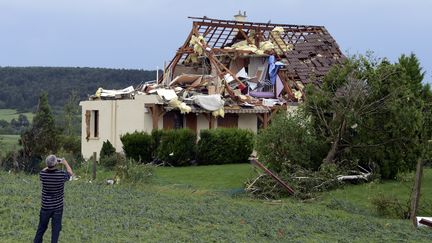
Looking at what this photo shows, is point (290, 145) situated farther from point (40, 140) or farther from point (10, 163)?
point (40, 140)

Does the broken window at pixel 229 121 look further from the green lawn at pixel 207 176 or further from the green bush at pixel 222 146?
the green lawn at pixel 207 176

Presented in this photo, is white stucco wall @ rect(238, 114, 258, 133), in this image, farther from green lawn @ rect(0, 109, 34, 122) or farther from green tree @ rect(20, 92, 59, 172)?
green lawn @ rect(0, 109, 34, 122)

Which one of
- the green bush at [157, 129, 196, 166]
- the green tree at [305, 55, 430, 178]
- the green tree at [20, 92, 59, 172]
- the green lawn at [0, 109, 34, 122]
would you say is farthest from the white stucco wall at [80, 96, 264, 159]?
the green lawn at [0, 109, 34, 122]

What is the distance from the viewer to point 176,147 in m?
36.2

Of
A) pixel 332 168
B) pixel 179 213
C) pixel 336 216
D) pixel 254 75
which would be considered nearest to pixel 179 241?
pixel 179 213

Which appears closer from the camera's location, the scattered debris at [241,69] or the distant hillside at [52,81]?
the scattered debris at [241,69]

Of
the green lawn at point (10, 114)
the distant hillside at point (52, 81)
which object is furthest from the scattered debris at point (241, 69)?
the green lawn at point (10, 114)

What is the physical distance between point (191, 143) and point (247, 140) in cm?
268

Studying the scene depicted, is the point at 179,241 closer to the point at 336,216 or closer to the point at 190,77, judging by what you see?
the point at 336,216

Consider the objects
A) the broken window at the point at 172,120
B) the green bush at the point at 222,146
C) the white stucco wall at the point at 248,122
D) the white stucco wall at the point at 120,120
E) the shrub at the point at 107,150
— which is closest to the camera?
the green bush at the point at 222,146

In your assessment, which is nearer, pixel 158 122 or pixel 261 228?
pixel 261 228

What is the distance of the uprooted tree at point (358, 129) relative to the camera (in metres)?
27.4

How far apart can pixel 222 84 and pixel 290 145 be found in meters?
15.8

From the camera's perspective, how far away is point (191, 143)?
36.8m
